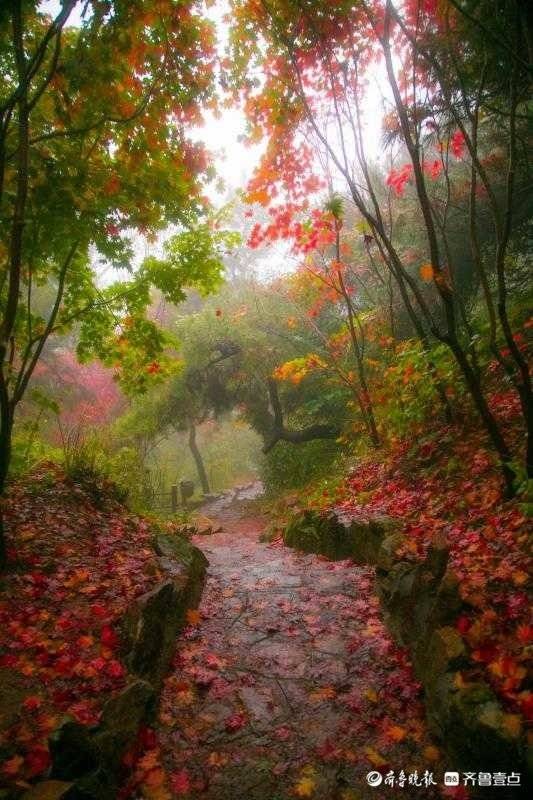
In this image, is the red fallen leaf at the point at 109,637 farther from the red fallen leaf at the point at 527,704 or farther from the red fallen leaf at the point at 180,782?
the red fallen leaf at the point at 527,704

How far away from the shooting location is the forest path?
8.23 ft

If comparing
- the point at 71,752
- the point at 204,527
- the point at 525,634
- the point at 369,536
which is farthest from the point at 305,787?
the point at 204,527

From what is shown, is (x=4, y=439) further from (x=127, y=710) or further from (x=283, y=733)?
(x=283, y=733)

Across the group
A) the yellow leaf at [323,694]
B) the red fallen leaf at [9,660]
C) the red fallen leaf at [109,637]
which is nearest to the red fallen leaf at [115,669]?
the red fallen leaf at [109,637]

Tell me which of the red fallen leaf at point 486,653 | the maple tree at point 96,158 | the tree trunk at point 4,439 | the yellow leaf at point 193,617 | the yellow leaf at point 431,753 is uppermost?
the maple tree at point 96,158

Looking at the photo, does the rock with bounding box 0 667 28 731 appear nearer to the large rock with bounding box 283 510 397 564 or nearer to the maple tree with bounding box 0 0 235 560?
the maple tree with bounding box 0 0 235 560

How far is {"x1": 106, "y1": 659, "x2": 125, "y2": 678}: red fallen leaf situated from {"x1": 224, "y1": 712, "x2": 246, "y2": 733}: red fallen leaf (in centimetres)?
85

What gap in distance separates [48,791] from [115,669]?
3.88 ft

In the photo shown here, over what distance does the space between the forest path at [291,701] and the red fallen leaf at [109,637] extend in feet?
1.80

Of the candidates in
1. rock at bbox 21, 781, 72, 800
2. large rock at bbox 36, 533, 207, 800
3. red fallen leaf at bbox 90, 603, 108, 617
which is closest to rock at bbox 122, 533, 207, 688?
large rock at bbox 36, 533, 207, 800

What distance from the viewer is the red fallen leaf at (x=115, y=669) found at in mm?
3111

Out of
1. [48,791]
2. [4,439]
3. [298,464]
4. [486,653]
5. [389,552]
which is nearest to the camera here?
[48,791]

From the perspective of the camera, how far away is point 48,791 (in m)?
1.98

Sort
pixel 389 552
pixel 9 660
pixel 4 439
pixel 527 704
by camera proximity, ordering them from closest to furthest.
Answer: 1. pixel 527 704
2. pixel 9 660
3. pixel 4 439
4. pixel 389 552
